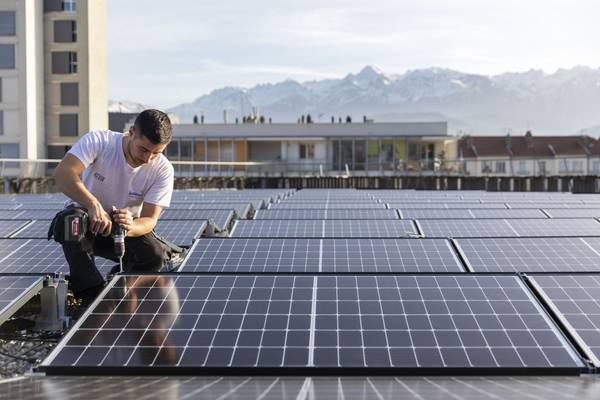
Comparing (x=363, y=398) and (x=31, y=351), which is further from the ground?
(x=363, y=398)

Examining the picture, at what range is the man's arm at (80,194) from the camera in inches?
247

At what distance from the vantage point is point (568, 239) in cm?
839

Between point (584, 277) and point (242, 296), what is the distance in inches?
100

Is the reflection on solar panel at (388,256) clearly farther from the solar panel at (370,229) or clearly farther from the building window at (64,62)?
the building window at (64,62)

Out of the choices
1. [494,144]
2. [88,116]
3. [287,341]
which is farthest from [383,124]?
[287,341]

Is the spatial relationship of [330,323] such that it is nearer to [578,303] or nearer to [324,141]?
[578,303]

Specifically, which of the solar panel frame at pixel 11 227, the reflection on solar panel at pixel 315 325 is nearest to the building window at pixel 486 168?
the solar panel frame at pixel 11 227

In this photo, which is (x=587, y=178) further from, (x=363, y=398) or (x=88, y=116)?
(x=88, y=116)

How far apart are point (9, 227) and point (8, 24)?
5675cm

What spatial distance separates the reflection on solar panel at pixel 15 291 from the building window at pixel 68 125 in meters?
62.1

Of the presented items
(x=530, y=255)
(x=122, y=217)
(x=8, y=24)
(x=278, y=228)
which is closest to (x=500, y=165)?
(x=8, y=24)

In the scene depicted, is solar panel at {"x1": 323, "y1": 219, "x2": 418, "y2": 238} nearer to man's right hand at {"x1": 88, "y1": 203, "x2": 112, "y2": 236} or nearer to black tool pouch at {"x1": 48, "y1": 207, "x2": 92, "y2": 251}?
black tool pouch at {"x1": 48, "y1": 207, "x2": 92, "y2": 251}

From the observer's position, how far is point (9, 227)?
1084 centimetres

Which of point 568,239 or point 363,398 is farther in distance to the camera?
point 568,239
